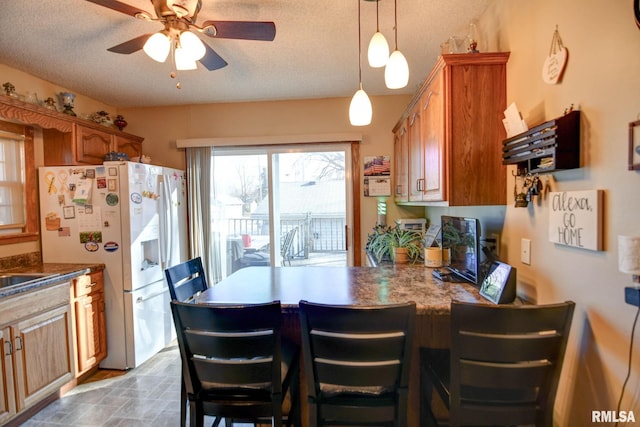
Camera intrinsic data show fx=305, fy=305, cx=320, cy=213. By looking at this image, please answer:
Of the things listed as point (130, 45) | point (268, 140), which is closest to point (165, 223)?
point (268, 140)

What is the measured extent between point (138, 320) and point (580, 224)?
3.23 meters

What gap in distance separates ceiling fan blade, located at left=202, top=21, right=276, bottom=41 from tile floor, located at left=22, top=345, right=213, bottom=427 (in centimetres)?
248

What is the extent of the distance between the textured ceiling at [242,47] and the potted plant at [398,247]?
1.53m

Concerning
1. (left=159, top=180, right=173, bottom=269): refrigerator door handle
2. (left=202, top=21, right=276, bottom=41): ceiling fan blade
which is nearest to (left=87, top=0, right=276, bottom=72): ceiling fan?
(left=202, top=21, right=276, bottom=41): ceiling fan blade

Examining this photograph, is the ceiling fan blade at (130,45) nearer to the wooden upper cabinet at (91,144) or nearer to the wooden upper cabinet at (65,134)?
the wooden upper cabinet at (65,134)

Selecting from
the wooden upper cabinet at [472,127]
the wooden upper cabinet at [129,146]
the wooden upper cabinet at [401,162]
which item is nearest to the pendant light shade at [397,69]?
the wooden upper cabinet at [472,127]

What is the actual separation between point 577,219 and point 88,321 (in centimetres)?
336

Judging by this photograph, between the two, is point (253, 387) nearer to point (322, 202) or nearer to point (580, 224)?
point (580, 224)

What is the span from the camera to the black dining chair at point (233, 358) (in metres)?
1.12

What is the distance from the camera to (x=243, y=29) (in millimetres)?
1668

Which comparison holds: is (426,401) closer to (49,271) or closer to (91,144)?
(49,271)

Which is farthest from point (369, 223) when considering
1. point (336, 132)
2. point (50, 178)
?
point (50, 178)

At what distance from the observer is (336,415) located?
121 cm

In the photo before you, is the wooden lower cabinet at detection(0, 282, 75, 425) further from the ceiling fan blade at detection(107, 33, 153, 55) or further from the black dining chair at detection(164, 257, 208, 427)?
the ceiling fan blade at detection(107, 33, 153, 55)
